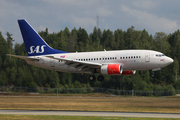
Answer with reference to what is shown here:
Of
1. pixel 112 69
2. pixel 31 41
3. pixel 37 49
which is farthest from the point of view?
pixel 31 41

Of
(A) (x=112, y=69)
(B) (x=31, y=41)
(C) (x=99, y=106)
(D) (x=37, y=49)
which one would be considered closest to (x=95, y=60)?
(A) (x=112, y=69)

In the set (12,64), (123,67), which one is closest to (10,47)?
(12,64)

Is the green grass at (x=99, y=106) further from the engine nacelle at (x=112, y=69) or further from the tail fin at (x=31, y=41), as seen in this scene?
the tail fin at (x=31, y=41)

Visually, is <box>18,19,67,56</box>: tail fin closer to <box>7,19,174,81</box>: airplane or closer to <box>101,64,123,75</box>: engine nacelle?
<box>7,19,174,81</box>: airplane

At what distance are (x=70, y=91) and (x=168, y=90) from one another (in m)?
33.6

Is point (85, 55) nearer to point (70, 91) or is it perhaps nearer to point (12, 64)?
point (70, 91)

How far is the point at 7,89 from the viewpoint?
94.1m

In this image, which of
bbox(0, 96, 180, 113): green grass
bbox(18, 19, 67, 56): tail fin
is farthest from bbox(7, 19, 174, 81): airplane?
bbox(0, 96, 180, 113): green grass

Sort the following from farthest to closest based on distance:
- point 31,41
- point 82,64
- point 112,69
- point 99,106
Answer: point 31,41 → point 99,106 → point 82,64 → point 112,69

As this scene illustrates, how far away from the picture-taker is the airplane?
1742 inches

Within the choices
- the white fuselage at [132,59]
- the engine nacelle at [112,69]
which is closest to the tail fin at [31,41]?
the white fuselage at [132,59]

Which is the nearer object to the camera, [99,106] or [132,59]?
[132,59]

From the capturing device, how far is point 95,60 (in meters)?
47.3

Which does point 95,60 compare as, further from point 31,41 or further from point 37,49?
point 31,41
